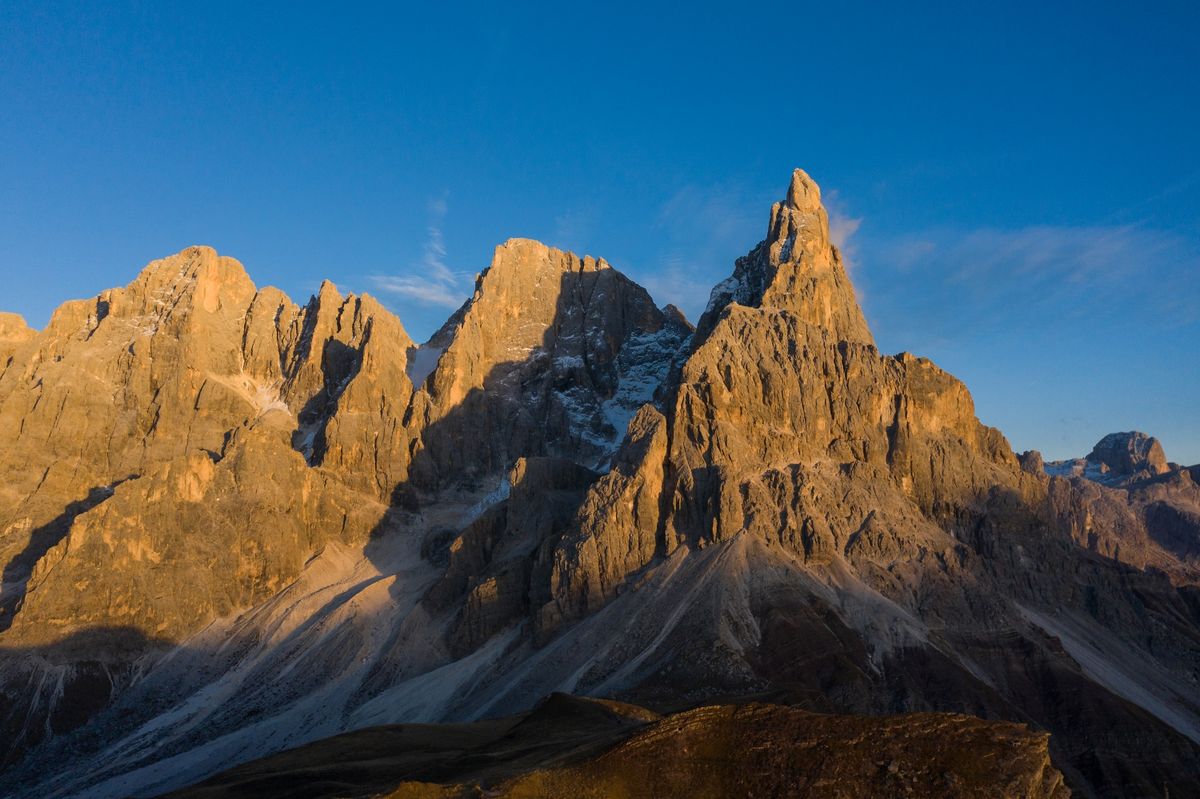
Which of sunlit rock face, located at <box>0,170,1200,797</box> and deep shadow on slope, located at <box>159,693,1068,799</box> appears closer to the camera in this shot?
deep shadow on slope, located at <box>159,693,1068,799</box>

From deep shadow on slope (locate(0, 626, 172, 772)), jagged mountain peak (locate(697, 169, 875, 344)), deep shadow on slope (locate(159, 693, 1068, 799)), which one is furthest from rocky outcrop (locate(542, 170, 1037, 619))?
deep shadow on slope (locate(159, 693, 1068, 799))

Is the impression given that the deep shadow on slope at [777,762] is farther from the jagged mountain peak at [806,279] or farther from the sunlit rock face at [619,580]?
the jagged mountain peak at [806,279]

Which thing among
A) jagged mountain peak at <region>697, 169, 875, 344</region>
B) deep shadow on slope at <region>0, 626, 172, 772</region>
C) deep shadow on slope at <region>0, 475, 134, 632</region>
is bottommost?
deep shadow on slope at <region>0, 626, 172, 772</region>

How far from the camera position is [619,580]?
457ft

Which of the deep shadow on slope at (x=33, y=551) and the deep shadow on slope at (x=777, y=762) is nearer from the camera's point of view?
the deep shadow on slope at (x=777, y=762)

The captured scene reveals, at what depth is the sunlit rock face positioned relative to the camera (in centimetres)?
11850

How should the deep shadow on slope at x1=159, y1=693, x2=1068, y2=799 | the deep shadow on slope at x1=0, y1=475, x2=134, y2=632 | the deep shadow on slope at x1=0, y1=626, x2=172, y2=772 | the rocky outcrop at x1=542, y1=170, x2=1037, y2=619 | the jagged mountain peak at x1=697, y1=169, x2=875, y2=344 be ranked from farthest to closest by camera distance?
1. the jagged mountain peak at x1=697, y1=169, x2=875, y2=344
2. the deep shadow on slope at x1=0, y1=475, x2=134, y2=632
3. the rocky outcrop at x1=542, y1=170, x2=1037, y2=619
4. the deep shadow on slope at x1=0, y1=626, x2=172, y2=772
5. the deep shadow on slope at x1=159, y1=693, x2=1068, y2=799

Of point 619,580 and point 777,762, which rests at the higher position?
point 619,580

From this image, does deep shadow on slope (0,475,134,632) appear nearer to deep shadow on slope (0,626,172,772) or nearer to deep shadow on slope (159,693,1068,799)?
deep shadow on slope (0,626,172,772)

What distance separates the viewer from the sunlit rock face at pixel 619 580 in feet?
389

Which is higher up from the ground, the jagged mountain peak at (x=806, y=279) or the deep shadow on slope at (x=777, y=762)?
the jagged mountain peak at (x=806, y=279)

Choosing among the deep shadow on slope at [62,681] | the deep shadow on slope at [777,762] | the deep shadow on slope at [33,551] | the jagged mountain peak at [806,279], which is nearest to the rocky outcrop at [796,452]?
the jagged mountain peak at [806,279]

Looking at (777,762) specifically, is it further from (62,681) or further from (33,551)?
(33,551)

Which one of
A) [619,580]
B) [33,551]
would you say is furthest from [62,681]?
[619,580]
